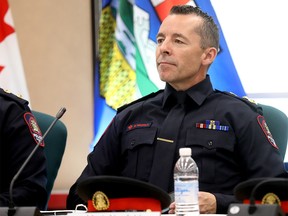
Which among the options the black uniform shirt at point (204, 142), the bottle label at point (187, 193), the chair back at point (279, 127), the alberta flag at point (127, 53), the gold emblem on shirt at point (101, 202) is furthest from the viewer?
the alberta flag at point (127, 53)

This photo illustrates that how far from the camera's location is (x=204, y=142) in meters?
2.49

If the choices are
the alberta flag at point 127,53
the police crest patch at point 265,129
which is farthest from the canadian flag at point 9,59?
the police crest patch at point 265,129

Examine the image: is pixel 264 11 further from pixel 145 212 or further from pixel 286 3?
pixel 145 212

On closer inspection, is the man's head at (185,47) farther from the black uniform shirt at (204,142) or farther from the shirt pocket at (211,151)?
the shirt pocket at (211,151)

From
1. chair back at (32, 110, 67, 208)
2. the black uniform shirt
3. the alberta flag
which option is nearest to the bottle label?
the black uniform shirt

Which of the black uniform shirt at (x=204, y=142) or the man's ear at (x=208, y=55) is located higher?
the man's ear at (x=208, y=55)

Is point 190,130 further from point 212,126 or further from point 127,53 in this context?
point 127,53

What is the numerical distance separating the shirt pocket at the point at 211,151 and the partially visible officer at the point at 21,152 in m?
0.63

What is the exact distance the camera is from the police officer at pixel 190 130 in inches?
96.7

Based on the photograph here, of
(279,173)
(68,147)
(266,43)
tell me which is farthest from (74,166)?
(279,173)

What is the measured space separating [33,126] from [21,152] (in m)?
0.13

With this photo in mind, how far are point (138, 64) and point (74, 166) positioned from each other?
33.6 inches

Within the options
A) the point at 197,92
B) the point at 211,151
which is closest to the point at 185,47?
the point at 197,92

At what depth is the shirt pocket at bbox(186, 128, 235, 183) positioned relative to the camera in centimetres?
245
